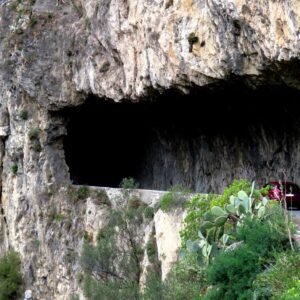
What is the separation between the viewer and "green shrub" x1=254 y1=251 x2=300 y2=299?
9.66 metres

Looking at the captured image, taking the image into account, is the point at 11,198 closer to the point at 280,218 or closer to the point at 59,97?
the point at 59,97

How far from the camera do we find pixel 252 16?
48.8 feet

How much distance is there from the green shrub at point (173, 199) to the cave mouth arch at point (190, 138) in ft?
12.8

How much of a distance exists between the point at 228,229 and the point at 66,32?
14822mm

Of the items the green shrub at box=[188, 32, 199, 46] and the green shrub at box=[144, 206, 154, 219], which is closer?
the green shrub at box=[188, 32, 199, 46]

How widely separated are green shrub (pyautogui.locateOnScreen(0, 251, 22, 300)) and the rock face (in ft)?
1.49

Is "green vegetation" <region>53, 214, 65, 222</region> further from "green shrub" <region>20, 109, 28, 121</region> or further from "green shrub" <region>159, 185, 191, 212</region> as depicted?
"green shrub" <region>159, 185, 191, 212</region>

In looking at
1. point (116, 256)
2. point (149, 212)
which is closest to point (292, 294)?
point (149, 212)

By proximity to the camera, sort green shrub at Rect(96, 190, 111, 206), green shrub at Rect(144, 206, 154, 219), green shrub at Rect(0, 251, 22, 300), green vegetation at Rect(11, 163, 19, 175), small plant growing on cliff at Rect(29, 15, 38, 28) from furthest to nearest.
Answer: green vegetation at Rect(11, 163, 19, 175) < green shrub at Rect(0, 251, 22, 300) < small plant growing on cliff at Rect(29, 15, 38, 28) < green shrub at Rect(96, 190, 111, 206) < green shrub at Rect(144, 206, 154, 219)

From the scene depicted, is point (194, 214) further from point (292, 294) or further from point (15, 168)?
point (15, 168)

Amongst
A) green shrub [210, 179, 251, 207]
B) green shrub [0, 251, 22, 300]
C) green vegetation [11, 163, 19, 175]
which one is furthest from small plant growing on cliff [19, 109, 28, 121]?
green shrub [210, 179, 251, 207]

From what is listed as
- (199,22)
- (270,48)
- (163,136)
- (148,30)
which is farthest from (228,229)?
(163,136)

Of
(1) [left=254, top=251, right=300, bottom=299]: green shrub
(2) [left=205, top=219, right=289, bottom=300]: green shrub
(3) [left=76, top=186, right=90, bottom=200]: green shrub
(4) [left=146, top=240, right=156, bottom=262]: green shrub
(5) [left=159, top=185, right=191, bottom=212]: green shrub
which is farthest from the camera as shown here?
(3) [left=76, top=186, right=90, bottom=200]: green shrub

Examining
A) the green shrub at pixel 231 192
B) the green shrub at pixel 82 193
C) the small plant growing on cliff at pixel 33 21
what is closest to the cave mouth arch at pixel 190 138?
the green shrub at pixel 82 193
